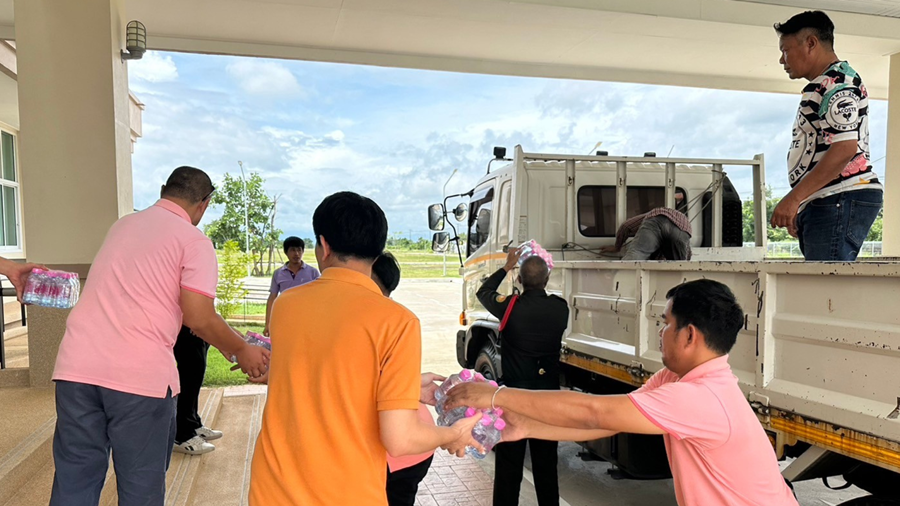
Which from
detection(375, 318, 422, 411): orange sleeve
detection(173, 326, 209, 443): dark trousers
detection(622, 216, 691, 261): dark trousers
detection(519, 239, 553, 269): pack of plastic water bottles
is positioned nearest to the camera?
detection(375, 318, 422, 411): orange sleeve

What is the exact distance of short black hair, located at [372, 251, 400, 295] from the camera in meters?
2.91

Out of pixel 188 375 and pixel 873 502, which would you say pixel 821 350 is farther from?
pixel 188 375

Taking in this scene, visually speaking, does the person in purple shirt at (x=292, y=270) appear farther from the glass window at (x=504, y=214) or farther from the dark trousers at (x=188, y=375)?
the glass window at (x=504, y=214)

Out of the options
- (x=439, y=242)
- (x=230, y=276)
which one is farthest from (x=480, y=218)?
(x=230, y=276)

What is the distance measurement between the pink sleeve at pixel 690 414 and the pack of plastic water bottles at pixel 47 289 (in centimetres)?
236

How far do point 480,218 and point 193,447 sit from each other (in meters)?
3.52

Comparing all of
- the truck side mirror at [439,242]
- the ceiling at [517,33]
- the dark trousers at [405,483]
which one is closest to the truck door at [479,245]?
the truck side mirror at [439,242]

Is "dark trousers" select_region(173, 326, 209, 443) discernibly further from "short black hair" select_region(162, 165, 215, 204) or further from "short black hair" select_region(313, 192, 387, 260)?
"short black hair" select_region(313, 192, 387, 260)

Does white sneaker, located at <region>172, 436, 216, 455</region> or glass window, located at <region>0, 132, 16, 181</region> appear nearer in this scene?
white sneaker, located at <region>172, 436, 216, 455</region>

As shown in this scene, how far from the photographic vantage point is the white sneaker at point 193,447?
4484 mm

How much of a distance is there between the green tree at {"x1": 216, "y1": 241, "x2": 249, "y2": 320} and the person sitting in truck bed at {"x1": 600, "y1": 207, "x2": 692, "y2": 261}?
9.06 meters

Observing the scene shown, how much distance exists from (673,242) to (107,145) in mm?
5292

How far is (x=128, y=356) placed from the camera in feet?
7.51

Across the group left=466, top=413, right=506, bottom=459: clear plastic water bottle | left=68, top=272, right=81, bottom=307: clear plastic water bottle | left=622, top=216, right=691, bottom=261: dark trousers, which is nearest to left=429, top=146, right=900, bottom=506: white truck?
left=622, top=216, right=691, bottom=261: dark trousers
